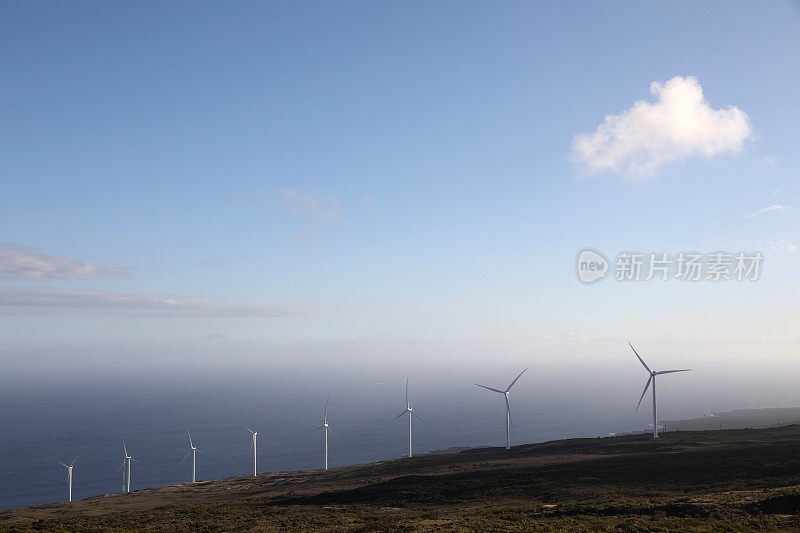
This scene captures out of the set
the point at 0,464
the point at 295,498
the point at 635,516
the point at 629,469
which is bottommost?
the point at 0,464

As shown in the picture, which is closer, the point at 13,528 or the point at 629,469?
the point at 13,528

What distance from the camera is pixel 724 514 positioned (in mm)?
34750

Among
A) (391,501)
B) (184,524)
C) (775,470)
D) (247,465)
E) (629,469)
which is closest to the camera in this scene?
(184,524)

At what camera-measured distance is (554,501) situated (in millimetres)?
45812

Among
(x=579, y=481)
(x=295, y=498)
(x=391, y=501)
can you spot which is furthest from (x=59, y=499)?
(x=579, y=481)

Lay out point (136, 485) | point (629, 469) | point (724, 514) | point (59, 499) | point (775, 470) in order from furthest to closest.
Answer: point (136, 485) < point (59, 499) < point (629, 469) < point (775, 470) < point (724, 514)

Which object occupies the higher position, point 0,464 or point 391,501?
point 391,501

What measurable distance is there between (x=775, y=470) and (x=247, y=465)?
574 feet

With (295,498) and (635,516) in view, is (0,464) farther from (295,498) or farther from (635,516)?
(635,516)

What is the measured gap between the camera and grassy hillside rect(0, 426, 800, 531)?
35.8m

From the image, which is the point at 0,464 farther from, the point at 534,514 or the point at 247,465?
the point at 534,514

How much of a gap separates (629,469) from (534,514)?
85.1 feet

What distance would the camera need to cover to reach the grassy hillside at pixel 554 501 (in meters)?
35.8

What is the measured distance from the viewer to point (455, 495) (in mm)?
53719
